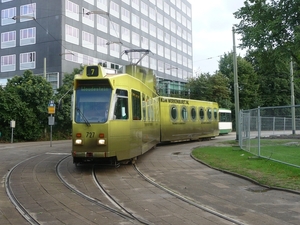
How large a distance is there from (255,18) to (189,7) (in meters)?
65.7

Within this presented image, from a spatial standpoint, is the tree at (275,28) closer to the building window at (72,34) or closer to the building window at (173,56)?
the building window at (72,34)

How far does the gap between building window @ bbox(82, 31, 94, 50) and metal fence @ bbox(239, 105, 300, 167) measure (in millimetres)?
32151

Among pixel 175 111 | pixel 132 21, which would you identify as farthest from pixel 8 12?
pixel 175 111

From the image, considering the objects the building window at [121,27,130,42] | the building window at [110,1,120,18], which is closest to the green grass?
the building window at [110,1,120,18]

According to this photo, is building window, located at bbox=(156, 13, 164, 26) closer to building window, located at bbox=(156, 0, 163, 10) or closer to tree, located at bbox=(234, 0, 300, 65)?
building window, located at bbox=(156, 0, 163, 10)

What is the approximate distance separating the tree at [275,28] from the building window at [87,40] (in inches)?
1186

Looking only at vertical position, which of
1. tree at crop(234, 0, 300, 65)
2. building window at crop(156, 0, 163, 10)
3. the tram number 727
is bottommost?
the tram number 727

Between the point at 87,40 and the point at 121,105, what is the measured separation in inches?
1397

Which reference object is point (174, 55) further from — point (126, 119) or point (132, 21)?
point (126, 119)

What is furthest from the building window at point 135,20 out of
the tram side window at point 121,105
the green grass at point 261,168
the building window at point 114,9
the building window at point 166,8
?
the tram side window at point 121,105

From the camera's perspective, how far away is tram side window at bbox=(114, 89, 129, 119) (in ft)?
37.3

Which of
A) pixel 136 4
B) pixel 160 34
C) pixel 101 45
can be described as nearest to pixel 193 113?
pixel 101 45

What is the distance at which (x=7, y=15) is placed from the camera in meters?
44.9

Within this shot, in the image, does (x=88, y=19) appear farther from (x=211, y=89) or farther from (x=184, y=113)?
(x=184, y=113)
